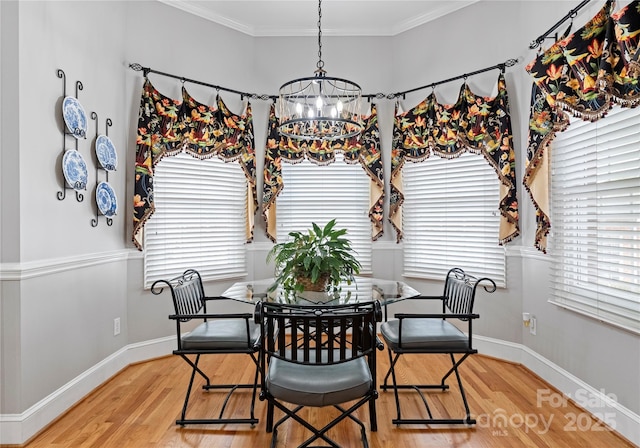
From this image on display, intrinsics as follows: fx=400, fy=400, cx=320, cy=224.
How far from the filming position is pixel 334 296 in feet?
8.24

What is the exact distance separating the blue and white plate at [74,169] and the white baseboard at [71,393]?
51.4 inches

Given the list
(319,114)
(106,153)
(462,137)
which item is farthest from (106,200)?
(462,137)

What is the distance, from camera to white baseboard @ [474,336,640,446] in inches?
88.3

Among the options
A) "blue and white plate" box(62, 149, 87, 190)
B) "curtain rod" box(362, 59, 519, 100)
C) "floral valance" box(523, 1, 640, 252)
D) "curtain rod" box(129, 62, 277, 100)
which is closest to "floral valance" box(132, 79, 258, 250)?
"curtain rod" box(129, 62, 277, 100)

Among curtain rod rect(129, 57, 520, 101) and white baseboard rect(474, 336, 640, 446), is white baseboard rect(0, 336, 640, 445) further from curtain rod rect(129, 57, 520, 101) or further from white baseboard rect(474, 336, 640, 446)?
curtain rod rect(129, 57, 520, 101)

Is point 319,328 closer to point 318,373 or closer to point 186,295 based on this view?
point 318,373

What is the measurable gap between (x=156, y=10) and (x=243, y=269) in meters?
2.54

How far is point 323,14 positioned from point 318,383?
352 centimetres

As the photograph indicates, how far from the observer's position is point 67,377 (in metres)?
2.61

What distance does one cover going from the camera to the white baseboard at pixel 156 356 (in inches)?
86.7

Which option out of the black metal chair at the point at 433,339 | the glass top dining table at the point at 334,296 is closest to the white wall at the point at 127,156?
the black metal chair at the point at 433,339

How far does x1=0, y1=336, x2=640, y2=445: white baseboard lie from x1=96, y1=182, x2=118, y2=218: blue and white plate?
1134 mm

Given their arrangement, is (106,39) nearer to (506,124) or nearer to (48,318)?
(48,318)

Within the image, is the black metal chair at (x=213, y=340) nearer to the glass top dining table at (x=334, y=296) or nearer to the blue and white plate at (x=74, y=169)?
the glass top dining table at (x=334, y=296)
